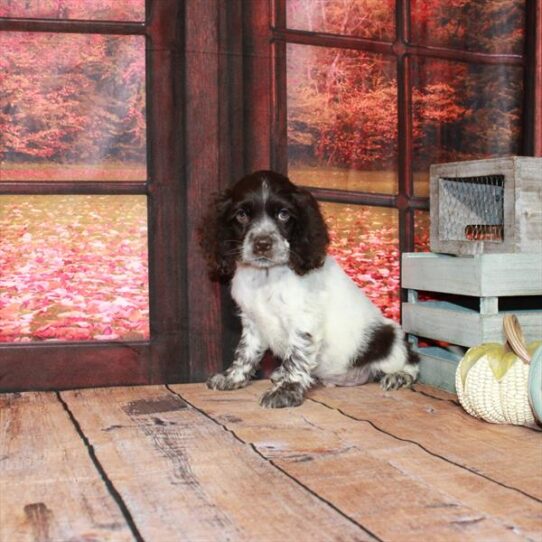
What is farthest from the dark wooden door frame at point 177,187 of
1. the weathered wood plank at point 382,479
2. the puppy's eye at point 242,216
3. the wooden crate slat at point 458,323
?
the wooden crate slat at point 458,323

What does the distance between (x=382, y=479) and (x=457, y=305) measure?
6.33 feet

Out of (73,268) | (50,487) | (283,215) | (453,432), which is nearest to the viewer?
(50,487)

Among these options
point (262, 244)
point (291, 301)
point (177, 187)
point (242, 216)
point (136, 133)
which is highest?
point (136, 133)

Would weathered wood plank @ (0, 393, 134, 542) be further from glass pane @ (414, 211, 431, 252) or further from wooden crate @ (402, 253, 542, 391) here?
glass pane @ (414, 211, 431, 252)

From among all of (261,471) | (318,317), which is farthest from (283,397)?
(261,471)

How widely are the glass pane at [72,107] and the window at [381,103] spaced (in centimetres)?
57

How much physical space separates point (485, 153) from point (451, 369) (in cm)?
133

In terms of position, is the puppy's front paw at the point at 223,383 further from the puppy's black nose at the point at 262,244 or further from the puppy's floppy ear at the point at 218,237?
the puppy's black nose at the point at 262,244

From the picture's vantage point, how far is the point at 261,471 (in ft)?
8.37

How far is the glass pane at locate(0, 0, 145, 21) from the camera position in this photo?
379 centimetres

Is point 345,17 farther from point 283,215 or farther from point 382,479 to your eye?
point 382,479

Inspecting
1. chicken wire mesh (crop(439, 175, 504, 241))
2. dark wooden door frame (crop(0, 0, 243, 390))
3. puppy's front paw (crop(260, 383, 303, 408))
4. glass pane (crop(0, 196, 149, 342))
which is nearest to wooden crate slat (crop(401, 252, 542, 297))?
chicken wire mesh (crop(439, 175, 504, 241))

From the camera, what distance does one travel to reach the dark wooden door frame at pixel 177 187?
396 centimetres

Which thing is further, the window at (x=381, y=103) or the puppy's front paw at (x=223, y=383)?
the window at (x=381, y=103)
